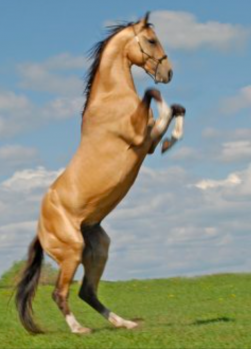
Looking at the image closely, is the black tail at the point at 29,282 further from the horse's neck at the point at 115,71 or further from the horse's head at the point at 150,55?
the horse's head at the point at 150,55

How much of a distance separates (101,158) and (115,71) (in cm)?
106

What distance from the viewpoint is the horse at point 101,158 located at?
8.80 meters

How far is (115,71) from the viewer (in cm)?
915

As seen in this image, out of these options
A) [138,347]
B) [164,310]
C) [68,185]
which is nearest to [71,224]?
[68,185]

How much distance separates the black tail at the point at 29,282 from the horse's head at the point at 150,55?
2.42 metres

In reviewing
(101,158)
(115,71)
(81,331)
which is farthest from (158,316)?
(115,71)

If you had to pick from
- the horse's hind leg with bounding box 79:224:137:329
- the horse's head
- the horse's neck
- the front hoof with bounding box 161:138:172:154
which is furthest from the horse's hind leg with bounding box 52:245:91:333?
the horse's head

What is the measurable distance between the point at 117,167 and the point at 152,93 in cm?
90

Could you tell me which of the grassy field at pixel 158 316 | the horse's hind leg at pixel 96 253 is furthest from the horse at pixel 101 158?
the grassy field at pixel 158 316

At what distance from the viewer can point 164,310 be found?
13.4 meters

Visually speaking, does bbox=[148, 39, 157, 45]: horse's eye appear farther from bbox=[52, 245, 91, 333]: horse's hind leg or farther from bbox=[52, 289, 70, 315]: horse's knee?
bbox=[52, 289, 70, 315]: horse's knee

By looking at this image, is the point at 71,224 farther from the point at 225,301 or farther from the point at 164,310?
the point at 225,301

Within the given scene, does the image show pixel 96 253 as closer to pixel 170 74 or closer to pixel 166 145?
pixel 166 145

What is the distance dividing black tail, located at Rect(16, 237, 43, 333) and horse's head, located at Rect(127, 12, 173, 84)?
242 cm
